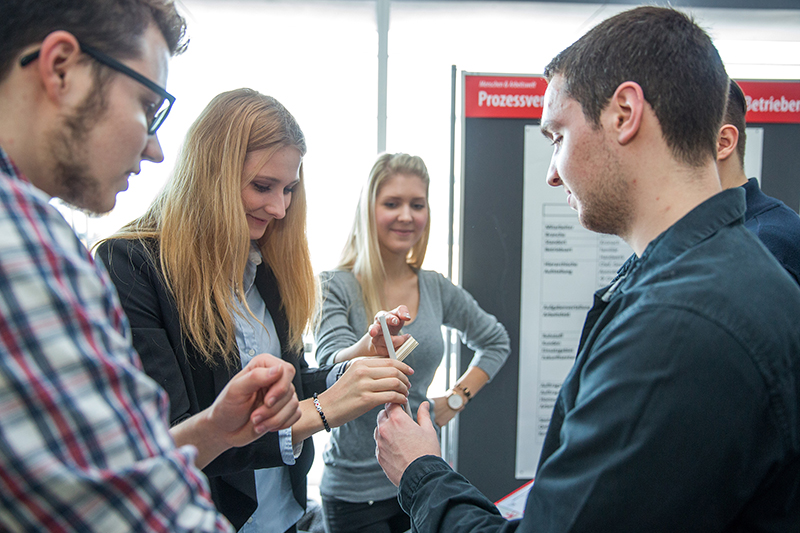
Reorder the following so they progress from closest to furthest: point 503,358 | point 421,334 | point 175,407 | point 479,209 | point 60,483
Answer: point 60,483 < point 175,407 < point 421,334 < point 503,358 < point 479,209

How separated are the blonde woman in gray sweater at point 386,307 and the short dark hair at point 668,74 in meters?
1.13

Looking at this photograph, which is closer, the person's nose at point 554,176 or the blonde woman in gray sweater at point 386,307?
the person's nose at point 554,176

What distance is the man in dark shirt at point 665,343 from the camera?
67 cm

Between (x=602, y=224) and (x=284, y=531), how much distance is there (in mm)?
1236

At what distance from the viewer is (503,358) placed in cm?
242

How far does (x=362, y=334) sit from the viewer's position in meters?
2.08

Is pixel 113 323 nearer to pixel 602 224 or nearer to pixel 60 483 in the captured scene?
pixel 60 483

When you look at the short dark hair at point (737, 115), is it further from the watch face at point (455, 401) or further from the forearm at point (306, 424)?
the forearm at point (306, 424)

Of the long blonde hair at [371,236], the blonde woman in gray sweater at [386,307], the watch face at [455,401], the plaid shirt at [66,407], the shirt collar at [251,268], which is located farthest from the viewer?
the watch face at [455,401]

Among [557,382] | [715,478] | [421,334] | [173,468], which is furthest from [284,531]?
[557,382]

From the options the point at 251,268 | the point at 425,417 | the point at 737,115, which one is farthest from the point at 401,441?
the point at 737,115

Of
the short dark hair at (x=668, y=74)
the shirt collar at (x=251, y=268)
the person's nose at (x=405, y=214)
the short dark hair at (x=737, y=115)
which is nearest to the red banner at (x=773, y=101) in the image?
the short dark hair at (x=737, y=115)

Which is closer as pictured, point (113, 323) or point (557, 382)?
point (113, 323)

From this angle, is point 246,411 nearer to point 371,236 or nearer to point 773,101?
point 371,236
